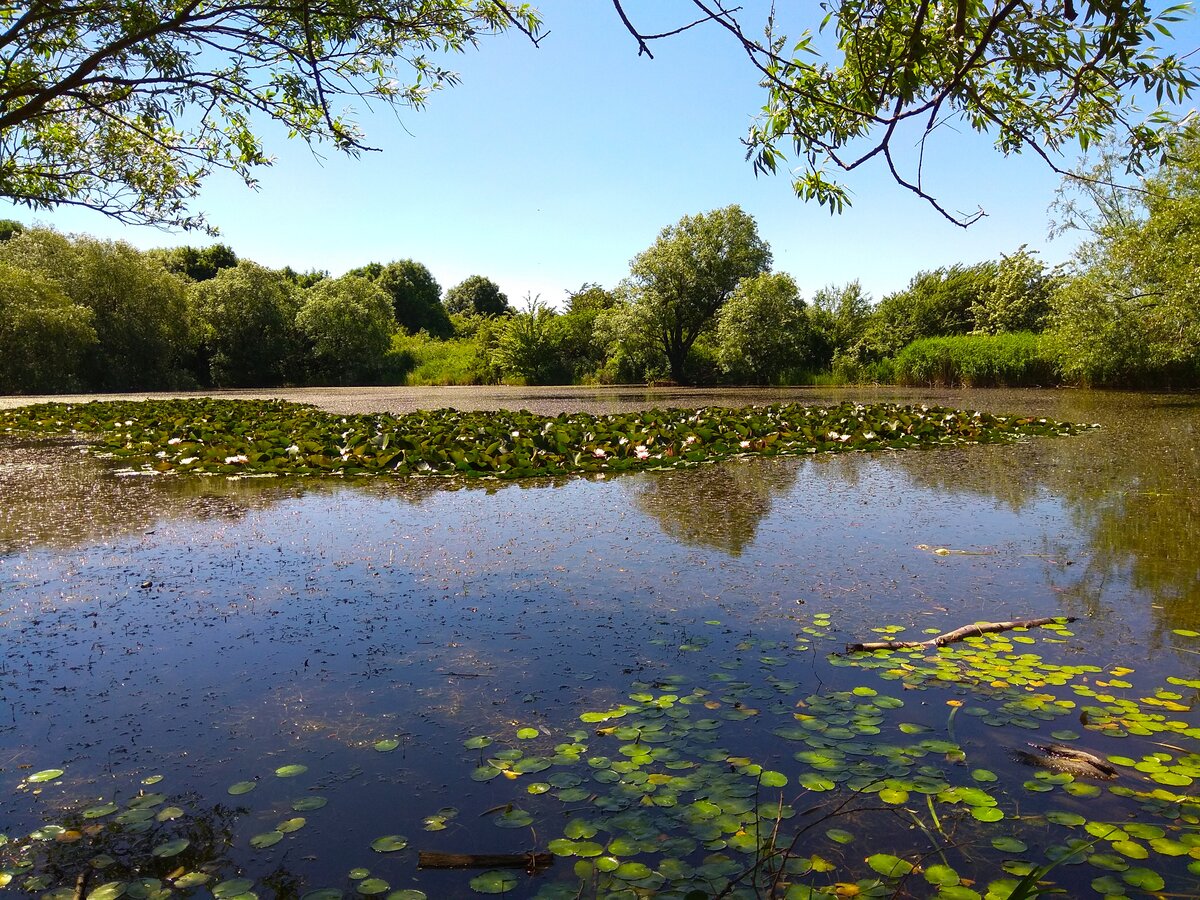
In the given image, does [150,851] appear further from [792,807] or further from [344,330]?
[344,330]

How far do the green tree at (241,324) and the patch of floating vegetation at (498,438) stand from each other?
68.3 ft

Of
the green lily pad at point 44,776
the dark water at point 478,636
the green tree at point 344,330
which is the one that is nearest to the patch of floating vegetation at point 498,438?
the dark water at point 478,636

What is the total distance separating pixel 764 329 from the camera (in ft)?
86.6

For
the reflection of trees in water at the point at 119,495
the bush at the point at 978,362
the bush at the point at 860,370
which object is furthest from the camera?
the bush at the point at 860,370

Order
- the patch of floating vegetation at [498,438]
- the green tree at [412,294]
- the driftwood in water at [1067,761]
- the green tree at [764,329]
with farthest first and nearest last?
the green tree at [412,294], the green tree at [764,329], the patch of floating vegetation at [498,438], the driftwood in water at [1067,761]

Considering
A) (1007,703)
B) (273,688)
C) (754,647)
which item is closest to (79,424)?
(273,688)

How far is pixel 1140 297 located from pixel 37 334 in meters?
29.9

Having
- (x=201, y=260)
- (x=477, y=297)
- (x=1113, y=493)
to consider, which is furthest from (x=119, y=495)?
(x=477, y=297)

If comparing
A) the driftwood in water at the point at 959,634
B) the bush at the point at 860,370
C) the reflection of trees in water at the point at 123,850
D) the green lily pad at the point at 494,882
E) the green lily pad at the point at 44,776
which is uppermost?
the bush at the point at 860,370

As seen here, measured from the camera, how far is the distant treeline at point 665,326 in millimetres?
18094

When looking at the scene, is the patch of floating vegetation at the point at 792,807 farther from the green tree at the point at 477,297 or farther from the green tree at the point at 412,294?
the green tree at the point at 477,297

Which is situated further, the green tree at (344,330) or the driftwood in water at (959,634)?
the green tree at (344,330)

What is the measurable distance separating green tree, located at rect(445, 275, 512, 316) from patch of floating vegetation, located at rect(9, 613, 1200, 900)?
61.7m

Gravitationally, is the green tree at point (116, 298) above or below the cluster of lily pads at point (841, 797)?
above
